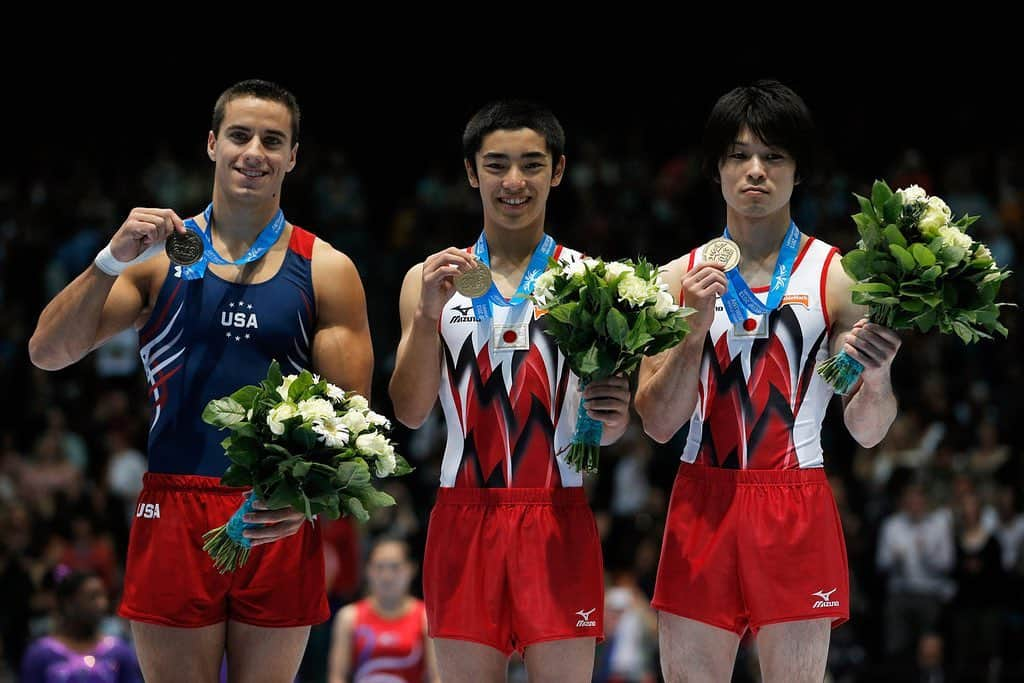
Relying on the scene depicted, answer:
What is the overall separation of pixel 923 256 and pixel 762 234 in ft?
2.53

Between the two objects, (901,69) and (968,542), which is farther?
(901,69)

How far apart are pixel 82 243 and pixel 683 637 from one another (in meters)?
11.7

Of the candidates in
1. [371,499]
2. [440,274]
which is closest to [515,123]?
[440,274]

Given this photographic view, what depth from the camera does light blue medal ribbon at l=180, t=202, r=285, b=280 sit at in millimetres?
6047

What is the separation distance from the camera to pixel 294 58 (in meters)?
19.4

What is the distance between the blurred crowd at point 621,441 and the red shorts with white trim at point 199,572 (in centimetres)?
494

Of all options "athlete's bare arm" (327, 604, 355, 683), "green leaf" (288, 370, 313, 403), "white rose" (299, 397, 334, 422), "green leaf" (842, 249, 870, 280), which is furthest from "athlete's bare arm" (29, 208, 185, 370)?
"athlete's bare arm" (327, 604, 355, 683)

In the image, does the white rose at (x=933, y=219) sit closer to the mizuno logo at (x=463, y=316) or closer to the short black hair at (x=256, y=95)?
the mizuno logo at (x=463, y=316)

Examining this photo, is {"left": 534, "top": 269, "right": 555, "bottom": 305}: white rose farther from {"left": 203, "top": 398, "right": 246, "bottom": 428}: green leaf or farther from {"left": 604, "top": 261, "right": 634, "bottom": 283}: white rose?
{"left": 203, "top": 398, "right": 246, "bottom": 428}: green leaf

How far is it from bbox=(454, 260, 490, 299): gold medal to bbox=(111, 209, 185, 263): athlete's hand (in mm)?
1147

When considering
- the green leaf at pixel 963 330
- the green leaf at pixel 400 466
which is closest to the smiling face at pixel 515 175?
the green leaf at pixel 400 466

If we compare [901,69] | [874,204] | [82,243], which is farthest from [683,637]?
[901,69]

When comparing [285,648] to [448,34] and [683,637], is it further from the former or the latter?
[448,34]

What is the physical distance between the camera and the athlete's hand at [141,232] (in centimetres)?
570
